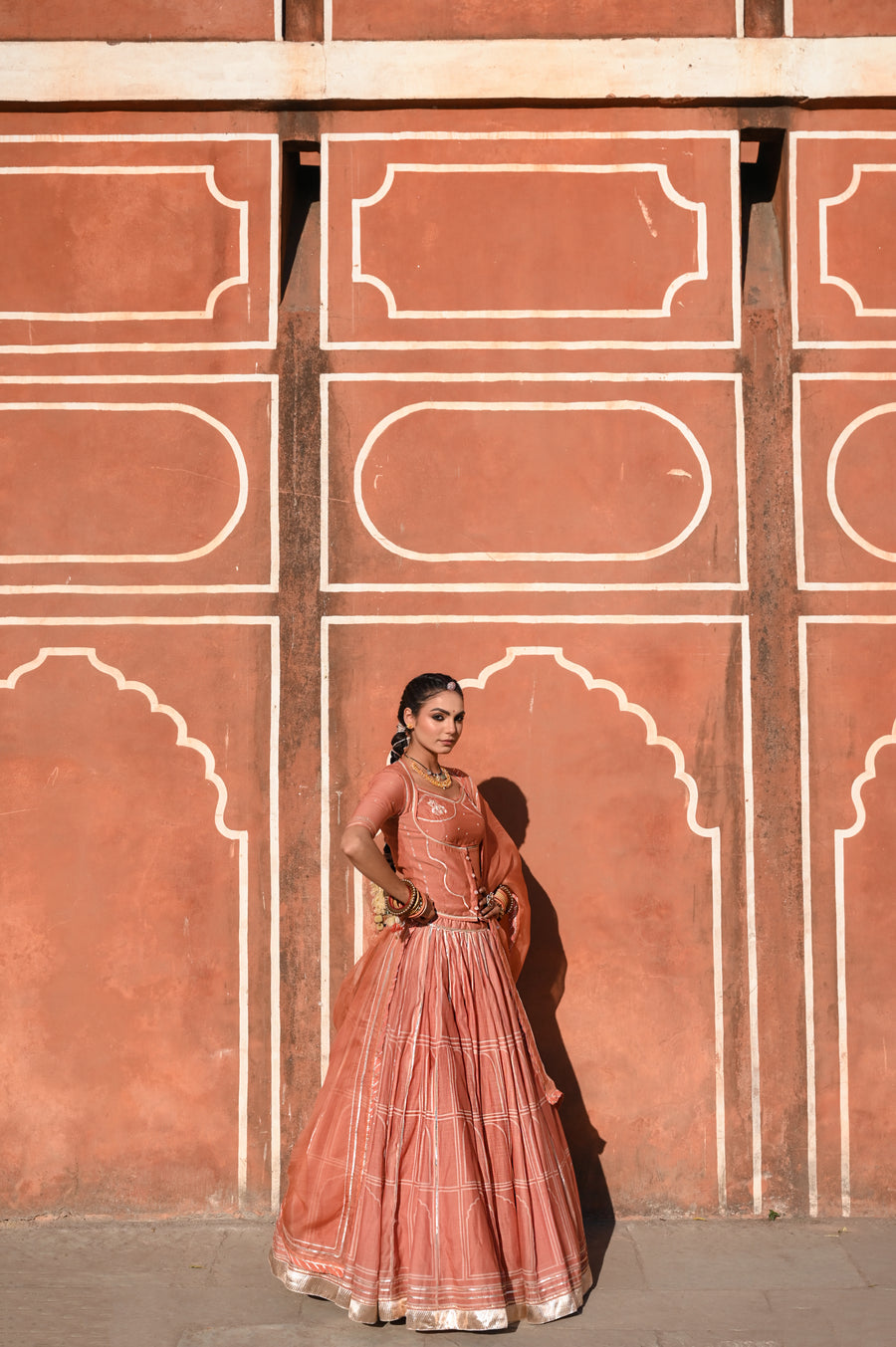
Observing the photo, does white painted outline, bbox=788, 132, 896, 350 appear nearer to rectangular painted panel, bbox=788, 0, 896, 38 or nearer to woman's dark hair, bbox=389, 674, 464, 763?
rectangular painted panel, bbox=788, 0, 896, 38

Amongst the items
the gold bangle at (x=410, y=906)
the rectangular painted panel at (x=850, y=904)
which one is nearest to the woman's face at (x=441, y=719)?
the gold bangle at (x=410, y=906)

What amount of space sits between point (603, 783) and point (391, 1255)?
1771 millimetres

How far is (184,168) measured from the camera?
15.9 ft

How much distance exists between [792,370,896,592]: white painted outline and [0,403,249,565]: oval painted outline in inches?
79.8

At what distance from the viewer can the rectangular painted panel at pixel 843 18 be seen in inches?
191

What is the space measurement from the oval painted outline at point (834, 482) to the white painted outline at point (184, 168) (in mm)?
2117

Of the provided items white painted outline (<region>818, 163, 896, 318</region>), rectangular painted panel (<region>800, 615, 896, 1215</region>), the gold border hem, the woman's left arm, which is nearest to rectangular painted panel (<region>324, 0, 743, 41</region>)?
white painted outline (<region>818, 163, 896, 318</region>)

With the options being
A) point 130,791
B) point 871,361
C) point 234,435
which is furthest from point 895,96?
point 130,791

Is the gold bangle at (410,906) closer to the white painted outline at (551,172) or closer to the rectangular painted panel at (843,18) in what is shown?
the white painted outline at (551,172)

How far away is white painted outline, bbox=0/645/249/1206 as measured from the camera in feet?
15.1

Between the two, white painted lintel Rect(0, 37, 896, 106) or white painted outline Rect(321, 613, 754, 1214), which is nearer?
white painted outline Rect(321, 613, 754, 1214)

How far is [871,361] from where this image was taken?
4.81m

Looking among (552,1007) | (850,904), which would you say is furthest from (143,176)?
(850,904)

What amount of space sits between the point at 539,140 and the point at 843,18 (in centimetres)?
123
